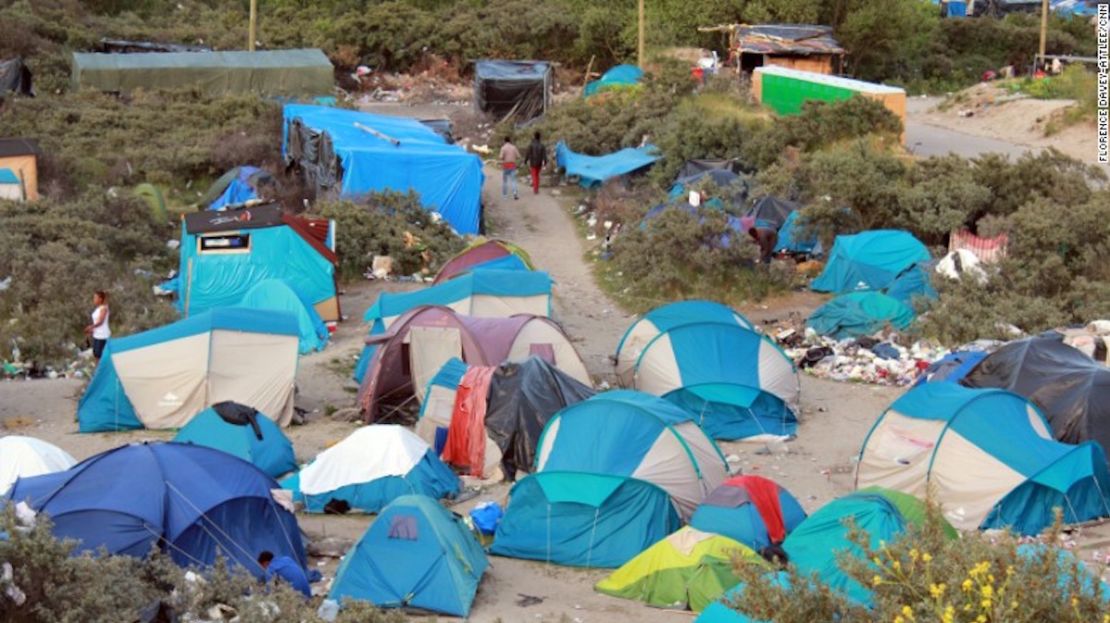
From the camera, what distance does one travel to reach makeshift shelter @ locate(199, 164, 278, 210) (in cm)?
Answer: 2994

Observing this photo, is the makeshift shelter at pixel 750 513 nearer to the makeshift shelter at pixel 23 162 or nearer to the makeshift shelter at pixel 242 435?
the makeshift shelter at pixel 242 435

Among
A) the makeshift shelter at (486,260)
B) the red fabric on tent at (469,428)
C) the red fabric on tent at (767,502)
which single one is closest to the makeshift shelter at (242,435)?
the red fabric on tent at (469,428)

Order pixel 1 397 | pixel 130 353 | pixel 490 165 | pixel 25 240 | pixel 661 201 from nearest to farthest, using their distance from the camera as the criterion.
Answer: pixel 130 353, pixel 1 397, pixel 25 240, pixel 661 201, pixel 490 165

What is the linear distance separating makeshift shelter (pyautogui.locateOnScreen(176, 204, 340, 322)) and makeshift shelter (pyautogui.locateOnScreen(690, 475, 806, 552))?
10.9m

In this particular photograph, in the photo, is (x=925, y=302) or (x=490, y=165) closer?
(x=925, y=302)

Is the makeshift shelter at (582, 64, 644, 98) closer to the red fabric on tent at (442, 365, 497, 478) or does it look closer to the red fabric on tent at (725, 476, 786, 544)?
the red fabric on tent at (442, 365, 497, 478)

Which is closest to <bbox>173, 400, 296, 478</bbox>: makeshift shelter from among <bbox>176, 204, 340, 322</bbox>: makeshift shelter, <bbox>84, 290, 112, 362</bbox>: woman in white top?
<bbox>84, 290, 112, 362</bbox>: woman in white top

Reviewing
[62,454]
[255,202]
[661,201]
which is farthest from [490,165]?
[62,454]

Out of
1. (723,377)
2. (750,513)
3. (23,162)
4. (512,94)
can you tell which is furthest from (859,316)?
(512,94)

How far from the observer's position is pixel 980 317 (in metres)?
21.5

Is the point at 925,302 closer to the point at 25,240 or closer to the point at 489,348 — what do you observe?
the point at 489,348

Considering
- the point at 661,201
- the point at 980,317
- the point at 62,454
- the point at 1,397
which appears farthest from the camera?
the point at 661,201

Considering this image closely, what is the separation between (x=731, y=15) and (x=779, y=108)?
12.3m

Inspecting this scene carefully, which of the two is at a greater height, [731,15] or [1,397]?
[731,15]
